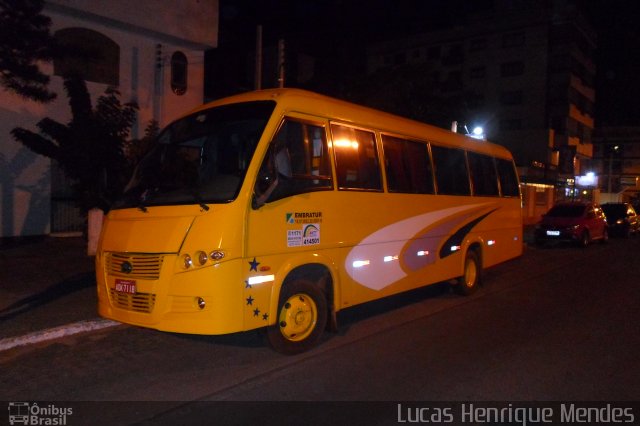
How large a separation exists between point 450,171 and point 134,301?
19.3 feet

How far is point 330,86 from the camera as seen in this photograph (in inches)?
893

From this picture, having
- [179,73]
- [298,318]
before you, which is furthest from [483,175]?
[179,73]

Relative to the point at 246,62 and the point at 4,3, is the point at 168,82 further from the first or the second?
the point at 246,62

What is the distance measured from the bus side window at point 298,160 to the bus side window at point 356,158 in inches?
10.4

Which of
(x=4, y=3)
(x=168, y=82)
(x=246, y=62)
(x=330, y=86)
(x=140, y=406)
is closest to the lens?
(x=140, y=406)

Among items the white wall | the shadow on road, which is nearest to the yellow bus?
the shadow on road

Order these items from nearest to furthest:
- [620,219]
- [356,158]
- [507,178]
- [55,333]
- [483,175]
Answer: [55,333]
[356,158]
[483,175]
[507,178]
[620,219]

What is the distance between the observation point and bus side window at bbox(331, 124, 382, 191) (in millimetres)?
6809

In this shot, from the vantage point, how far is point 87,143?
11.7m

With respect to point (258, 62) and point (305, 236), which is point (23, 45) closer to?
point (258, 62)

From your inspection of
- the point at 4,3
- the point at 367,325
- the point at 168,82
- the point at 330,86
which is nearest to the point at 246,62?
the point at 330,86

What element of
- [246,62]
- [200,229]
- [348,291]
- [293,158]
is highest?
Result: [246,62]

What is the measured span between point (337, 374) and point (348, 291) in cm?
151

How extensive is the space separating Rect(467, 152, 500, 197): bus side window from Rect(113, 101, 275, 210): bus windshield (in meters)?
5.46
